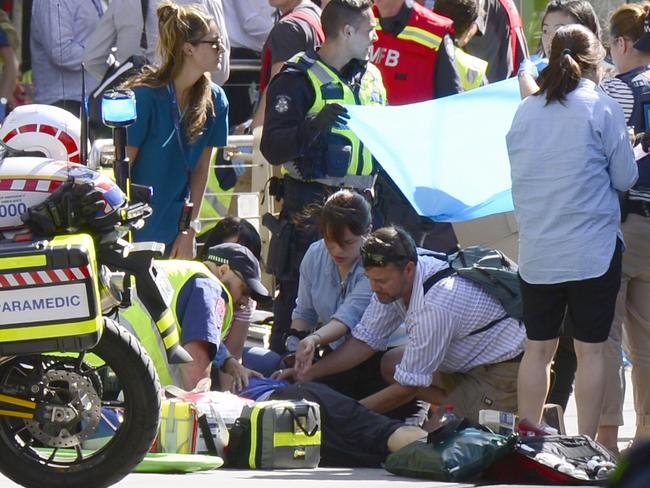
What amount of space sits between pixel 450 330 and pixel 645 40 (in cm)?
155

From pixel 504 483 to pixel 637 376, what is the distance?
1.55m

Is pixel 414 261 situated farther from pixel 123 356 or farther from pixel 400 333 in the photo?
pixel 123 356

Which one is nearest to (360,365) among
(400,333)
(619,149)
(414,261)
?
(400,333)

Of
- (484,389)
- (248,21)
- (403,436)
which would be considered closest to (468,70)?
Result: (484,389)

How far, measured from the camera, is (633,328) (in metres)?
7.07

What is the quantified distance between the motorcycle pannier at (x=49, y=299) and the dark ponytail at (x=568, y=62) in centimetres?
221

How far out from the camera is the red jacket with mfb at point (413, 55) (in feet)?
27.6

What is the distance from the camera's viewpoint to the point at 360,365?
7.29 m

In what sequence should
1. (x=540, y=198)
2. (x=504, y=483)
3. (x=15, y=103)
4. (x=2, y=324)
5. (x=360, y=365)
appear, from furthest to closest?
(x=15, y=103), (x=360, y=365), (x=540, y=198), (x=504, y=483), (x=2, y=324)

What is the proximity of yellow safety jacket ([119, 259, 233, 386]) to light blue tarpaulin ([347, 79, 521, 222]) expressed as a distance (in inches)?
45.4

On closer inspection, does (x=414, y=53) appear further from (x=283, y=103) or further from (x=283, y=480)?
(x=283, y=480)

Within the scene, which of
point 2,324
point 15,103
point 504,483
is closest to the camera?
point 2,324

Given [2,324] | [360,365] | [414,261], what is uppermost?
[2,324]

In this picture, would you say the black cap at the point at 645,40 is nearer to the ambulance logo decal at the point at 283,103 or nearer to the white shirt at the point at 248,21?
the ambulance logo decal at the point at 283,103
